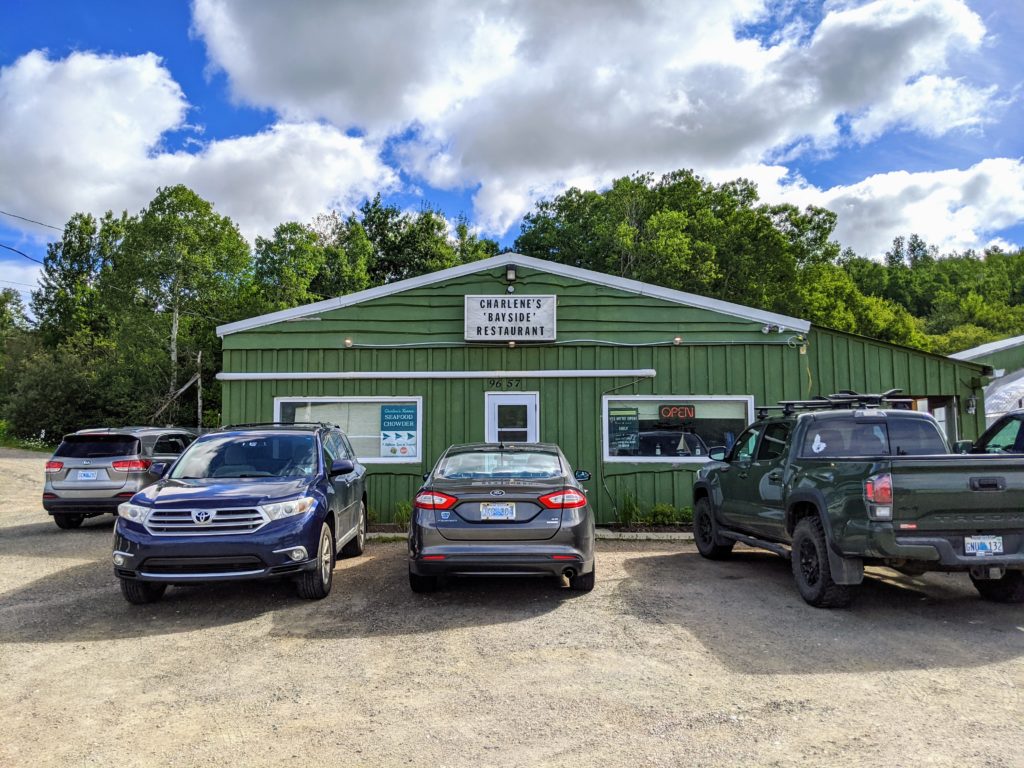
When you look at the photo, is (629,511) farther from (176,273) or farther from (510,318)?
(176,273)

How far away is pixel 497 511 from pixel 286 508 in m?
1.86

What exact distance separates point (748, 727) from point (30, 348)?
51.1 m

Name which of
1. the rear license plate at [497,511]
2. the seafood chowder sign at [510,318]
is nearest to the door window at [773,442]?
the rear license plate at [497,511]

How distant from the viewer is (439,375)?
11.6 m

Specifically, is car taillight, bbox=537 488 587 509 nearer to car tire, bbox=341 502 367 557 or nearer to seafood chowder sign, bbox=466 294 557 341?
car tire, bbox=341 502 367 557

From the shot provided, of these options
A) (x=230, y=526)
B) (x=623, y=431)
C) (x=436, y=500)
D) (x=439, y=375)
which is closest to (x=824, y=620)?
(x=436, y=500)

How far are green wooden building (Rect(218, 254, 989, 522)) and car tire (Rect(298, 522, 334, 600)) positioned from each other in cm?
464

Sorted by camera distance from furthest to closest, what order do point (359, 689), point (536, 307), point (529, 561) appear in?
1. point (536, 307)
2. point (529, 561)
3. point (359, 689)

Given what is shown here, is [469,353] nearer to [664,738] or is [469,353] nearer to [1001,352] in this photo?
[664,738]

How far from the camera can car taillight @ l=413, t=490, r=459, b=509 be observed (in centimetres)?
622

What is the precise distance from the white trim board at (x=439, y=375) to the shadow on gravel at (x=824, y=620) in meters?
4.02

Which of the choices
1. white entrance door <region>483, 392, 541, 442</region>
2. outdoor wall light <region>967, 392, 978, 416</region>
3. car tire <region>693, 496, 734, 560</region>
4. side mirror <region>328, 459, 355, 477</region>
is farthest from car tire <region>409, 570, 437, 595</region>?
outdoor wall light <region>967, 392, 978, 416</region>

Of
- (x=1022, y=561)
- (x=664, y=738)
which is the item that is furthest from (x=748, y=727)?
(x=1022, y=561)

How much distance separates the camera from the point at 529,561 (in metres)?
6.06
